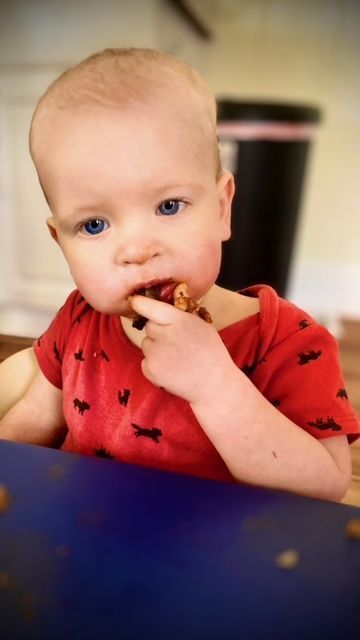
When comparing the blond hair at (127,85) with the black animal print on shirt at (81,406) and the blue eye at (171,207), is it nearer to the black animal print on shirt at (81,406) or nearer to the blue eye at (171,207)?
the blue eye at (171,207)

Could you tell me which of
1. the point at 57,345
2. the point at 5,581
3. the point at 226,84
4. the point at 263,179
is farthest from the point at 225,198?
the point at 226,84

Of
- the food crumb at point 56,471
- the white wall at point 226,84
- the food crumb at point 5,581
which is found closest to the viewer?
the food crumb at point 5,581

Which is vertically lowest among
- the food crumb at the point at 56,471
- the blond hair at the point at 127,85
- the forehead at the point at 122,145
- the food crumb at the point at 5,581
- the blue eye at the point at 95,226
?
the food crumb at the point at 56,471

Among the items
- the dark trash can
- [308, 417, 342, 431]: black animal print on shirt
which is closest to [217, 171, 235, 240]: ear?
[308, 417, 342, 431]: black animal print on shirt

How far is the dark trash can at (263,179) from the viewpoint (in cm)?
215

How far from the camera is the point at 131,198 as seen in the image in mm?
515

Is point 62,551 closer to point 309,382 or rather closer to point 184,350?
point 184,350

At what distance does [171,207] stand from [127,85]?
0.41 feet

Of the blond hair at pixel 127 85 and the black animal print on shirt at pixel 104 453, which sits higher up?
the blond hair at pixel 127 85

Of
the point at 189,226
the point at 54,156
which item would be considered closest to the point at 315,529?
the point at 189,226

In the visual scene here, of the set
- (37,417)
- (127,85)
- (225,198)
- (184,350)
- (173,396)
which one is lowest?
(37,417)

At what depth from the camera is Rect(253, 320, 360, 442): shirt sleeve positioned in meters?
0.57

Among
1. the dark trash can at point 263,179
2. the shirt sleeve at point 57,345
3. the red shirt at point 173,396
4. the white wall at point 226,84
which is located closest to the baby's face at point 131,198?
the red shirt at point 173,396

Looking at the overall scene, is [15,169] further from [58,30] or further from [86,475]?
[86,475]
